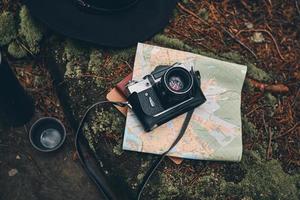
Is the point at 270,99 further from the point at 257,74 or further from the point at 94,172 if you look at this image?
the point at 94,172

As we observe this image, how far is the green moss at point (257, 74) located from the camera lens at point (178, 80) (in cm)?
39

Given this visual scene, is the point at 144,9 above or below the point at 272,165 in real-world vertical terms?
above

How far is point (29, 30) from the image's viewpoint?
1.86 meters

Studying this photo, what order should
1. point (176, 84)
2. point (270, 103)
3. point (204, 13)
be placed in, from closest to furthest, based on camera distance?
point (176, 84) → point (270, 103) → point (204, 13)

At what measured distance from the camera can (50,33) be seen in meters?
1.87

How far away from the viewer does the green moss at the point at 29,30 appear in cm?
185

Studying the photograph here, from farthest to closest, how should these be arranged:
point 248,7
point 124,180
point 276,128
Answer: point 248,7, point 276,128, point 124,180

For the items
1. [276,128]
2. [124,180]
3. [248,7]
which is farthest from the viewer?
[248,7]

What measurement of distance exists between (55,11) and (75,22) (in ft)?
0.32

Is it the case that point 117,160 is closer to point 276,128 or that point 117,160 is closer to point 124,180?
point 124,180

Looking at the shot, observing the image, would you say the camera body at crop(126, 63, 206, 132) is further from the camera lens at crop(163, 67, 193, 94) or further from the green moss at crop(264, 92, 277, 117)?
the green moss at crop(264, 92, 277, 117)

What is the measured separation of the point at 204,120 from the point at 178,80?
221 mm

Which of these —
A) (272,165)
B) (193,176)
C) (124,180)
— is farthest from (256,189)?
(124,180)

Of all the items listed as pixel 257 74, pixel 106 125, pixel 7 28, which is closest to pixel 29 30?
pixel 7 28
